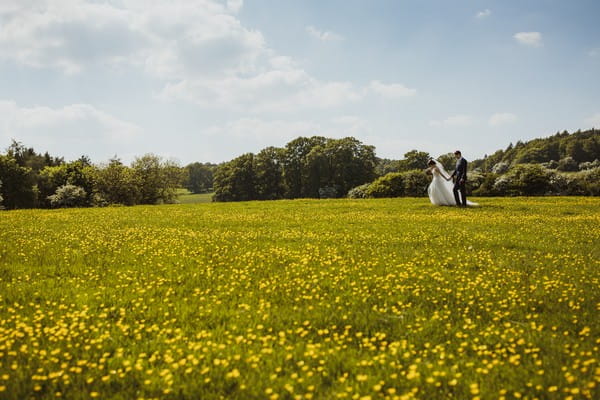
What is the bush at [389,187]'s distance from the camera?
153 ft

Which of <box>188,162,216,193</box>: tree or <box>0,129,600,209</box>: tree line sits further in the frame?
<box>188,162,216,193</box>: tree

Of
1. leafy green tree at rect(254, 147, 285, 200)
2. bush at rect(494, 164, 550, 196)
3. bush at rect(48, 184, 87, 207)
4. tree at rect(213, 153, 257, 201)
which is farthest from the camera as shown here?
tree at rect(213, 153, 257, 201)

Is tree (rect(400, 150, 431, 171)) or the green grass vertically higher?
tree (rect(400, 150, 431, 171))

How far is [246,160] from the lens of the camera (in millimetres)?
98312

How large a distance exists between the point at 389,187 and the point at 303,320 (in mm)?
42299

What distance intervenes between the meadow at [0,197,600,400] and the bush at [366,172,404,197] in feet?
112

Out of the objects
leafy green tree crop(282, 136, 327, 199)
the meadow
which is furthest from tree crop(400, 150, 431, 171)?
the meadow

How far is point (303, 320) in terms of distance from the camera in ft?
20.6

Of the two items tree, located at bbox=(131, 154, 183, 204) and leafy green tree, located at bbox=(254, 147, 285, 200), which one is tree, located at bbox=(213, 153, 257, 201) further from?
tree, located at bbox=(131, 154, 183, 204)

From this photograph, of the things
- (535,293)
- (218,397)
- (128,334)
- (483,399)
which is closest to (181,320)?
(128,334)

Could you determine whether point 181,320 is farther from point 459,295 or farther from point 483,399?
point 459,295

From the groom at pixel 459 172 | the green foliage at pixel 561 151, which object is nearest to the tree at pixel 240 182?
the groom at pixel 459 172

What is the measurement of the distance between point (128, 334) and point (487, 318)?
582cm

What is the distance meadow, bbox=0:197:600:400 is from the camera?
4410mm
